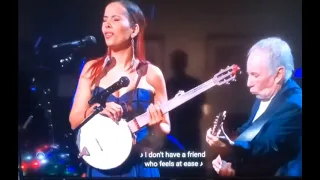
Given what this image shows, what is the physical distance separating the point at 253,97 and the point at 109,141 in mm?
997

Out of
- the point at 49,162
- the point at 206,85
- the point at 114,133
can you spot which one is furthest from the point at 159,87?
the point at 49,162

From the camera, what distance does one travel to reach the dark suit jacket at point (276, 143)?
12.9ft

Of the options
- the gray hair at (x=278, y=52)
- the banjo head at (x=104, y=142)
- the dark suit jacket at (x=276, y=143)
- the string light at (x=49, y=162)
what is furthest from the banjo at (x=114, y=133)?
the dark suit jacket at (x=276, y=143)

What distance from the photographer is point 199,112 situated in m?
3.94

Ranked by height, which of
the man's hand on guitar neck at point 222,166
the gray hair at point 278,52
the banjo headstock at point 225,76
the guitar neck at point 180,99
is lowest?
the man's hand on guitar neck at point 222,166

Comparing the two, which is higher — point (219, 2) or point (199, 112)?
point (219, 2)

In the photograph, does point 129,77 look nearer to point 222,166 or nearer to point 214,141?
point 214,141

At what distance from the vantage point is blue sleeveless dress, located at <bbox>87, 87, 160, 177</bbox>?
3.96 metres

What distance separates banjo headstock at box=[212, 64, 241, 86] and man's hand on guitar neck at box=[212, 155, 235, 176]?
1.62 ft

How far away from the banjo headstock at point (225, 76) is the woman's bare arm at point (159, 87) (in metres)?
0.34

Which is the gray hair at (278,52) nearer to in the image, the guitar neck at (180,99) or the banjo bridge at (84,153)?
the guitar neck at (180,99)
